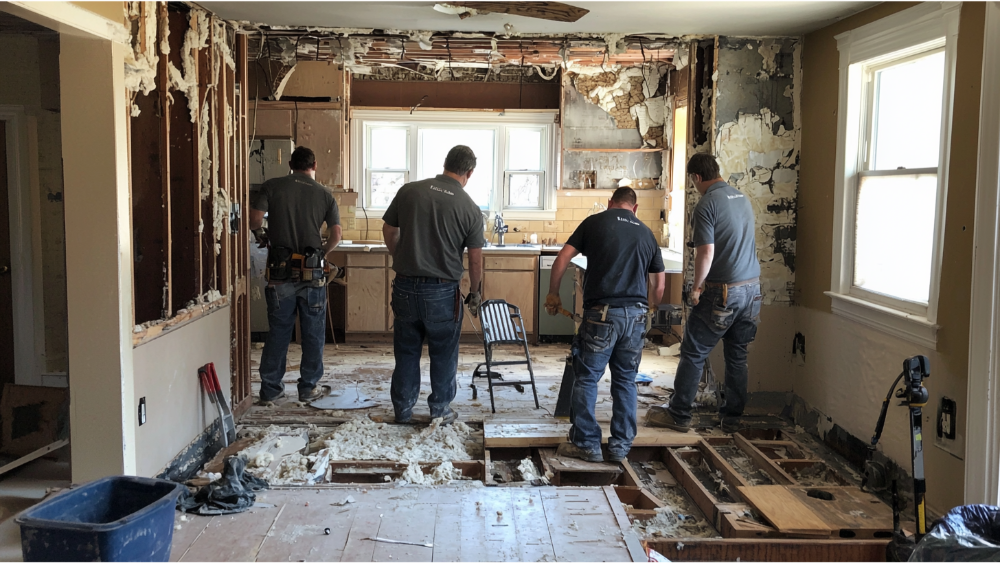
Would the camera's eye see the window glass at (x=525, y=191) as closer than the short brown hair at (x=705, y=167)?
No

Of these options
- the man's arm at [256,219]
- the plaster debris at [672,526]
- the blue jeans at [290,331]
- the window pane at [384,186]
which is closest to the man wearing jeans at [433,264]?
the blue jeans at [290,331]

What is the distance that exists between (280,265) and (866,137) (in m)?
3.51

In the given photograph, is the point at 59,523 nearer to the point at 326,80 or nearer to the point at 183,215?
the point at 183,215

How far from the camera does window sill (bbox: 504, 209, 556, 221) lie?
25.0 feet

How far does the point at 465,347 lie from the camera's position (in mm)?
6906

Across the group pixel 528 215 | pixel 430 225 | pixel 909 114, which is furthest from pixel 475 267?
pixel 528 215

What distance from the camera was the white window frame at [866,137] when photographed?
3201mm

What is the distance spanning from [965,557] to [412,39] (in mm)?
4088

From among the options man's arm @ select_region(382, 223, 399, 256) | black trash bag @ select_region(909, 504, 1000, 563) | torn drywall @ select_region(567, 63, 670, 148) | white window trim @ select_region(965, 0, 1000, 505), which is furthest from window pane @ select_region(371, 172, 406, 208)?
black trash bag @ select_region(909, 504, 1000, 563)

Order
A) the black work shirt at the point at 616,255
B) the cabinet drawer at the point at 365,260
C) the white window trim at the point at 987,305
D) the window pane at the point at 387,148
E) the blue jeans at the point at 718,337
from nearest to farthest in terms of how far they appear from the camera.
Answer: the white window trim at the point at 987,305, the black work shirt at the point at 616,255, the blue jeans at the point at 718,337, the cabinet drawer at the point at 365,260, the window pane at the point at 387,148

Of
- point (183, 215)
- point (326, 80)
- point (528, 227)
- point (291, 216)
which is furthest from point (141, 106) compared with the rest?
point (528, 227)

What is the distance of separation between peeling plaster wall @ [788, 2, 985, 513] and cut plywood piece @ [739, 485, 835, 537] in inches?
22.9

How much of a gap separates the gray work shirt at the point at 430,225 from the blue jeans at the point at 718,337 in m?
1.40

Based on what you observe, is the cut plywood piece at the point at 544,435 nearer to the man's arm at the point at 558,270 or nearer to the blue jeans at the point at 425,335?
the blue jeans at the point at 425,335
